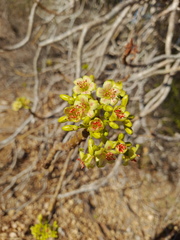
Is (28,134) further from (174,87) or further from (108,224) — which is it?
(174,87)

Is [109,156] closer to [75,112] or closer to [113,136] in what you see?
[75,112]

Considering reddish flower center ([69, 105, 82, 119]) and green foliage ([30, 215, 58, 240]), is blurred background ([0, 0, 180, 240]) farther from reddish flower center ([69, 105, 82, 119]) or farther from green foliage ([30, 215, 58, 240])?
reddish flower center ([69, 105, 82, 119])

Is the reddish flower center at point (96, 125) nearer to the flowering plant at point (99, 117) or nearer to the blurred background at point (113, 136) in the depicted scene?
the flowering plant at point (99, 117)

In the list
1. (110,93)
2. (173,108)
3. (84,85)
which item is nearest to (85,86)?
(84,85)

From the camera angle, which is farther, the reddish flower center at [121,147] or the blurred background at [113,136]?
the blurred background at [113,136]

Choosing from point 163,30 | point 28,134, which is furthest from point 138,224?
point 163,30

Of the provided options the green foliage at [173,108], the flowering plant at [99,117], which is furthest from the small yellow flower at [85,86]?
the green foliage at [173,108]
